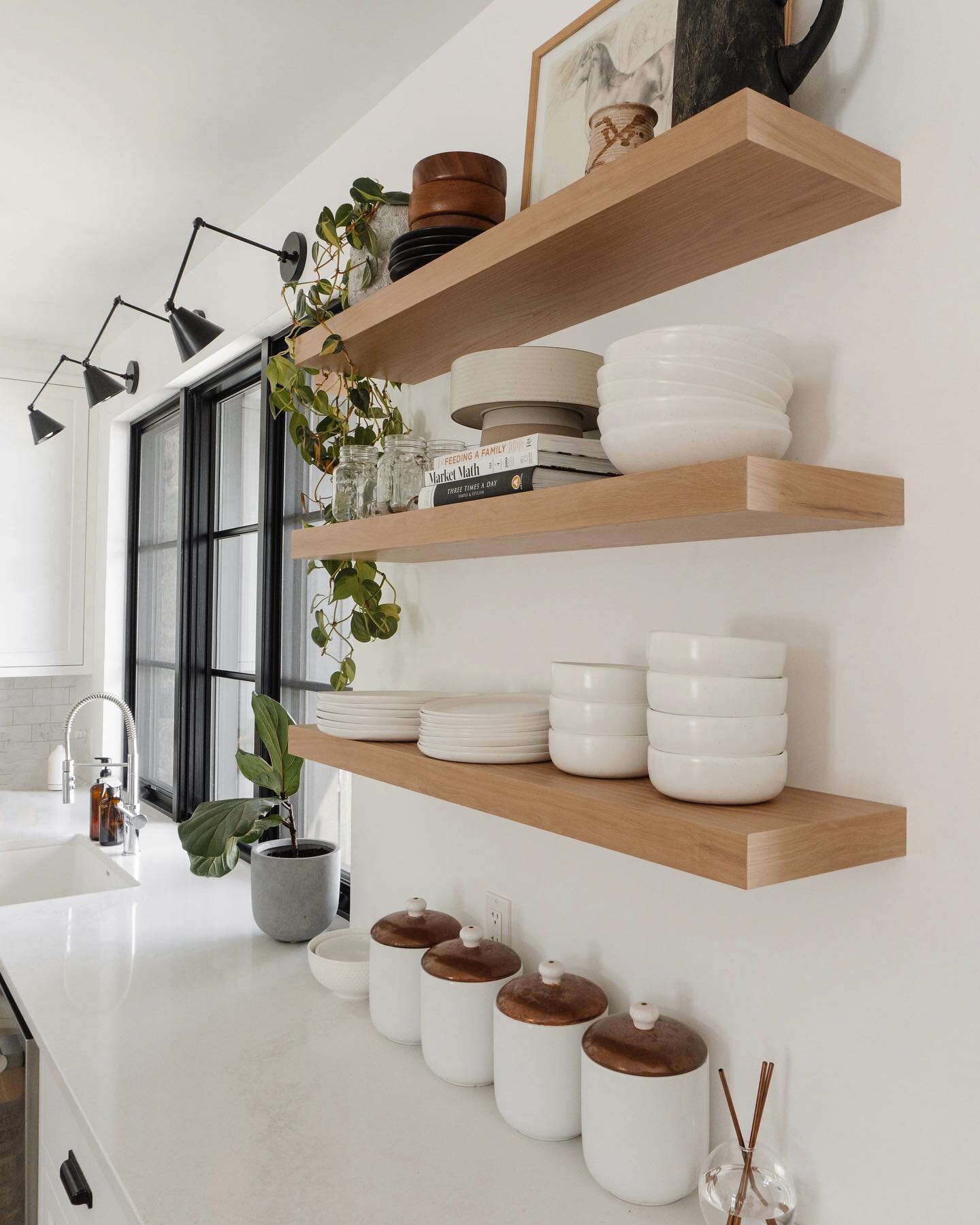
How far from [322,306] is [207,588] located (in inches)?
68.2

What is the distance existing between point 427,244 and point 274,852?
1.28m

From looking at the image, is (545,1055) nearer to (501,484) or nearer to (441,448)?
(501,484)

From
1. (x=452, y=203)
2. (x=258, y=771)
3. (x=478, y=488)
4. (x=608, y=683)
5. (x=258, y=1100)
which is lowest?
(x=258, y=1100)

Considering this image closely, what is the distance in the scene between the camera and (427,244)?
1.34 meters

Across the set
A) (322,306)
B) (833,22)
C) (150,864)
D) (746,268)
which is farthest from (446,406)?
(150,864)

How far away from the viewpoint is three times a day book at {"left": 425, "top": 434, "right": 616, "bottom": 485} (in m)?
1.08

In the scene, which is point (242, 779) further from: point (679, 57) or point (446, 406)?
point (679, 57)

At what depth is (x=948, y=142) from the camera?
35.8 inches

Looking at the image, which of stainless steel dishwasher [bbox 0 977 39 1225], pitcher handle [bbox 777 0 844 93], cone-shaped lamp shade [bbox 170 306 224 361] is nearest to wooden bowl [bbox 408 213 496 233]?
pitcher handle [bbox 777 0 844 93]

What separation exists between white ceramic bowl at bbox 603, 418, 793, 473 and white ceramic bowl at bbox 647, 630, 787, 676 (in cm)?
17

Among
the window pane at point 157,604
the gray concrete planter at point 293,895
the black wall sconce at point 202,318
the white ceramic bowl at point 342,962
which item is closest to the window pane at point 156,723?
the window pane at point 157,604

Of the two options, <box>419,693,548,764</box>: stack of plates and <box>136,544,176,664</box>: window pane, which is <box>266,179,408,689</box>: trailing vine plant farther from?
<box>136,544,176,664</box>: window pane

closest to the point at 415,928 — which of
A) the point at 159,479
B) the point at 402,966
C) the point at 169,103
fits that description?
the point at 402,966

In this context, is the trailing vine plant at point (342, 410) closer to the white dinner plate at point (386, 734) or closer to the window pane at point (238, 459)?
the white dinner plate at point (386, 734)
